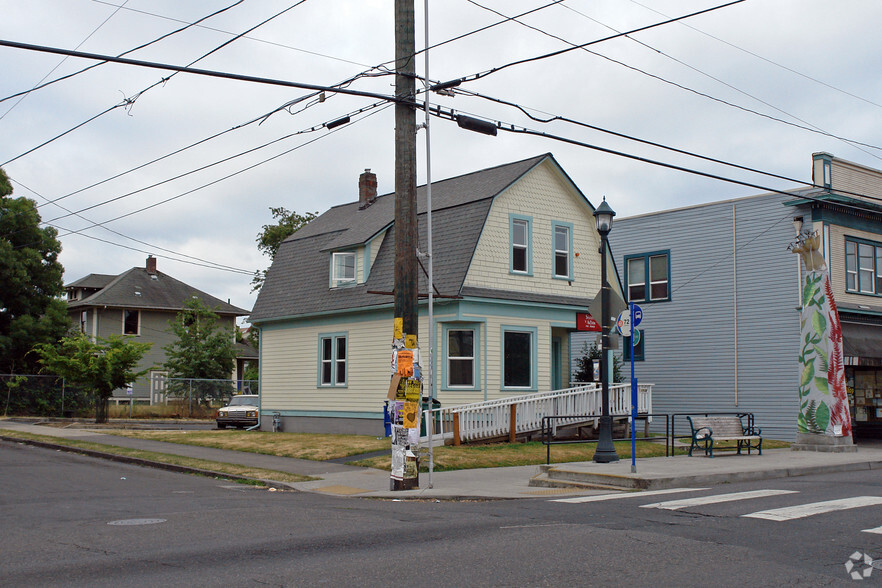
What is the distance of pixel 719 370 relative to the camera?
2994 centimetres

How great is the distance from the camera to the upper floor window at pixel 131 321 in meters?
53.5

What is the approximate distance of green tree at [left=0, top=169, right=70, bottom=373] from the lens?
40.6 m

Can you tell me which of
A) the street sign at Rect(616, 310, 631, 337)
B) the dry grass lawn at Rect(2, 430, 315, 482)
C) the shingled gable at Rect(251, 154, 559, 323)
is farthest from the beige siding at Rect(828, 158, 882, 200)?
the dry grass lawn at Rect(2, 430, 315, 482)

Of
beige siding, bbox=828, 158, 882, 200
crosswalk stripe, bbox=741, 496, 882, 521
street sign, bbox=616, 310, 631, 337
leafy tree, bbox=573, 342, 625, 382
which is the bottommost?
crosswalk stripe, bbox=741, 496, 882, 521

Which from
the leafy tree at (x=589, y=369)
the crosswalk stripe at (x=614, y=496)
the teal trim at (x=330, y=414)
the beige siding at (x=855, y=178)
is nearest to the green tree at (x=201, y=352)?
the teal trim at (x=330, y=414)

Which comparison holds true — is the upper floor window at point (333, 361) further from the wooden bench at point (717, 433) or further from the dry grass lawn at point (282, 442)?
the wooden bench at point (717, 433)

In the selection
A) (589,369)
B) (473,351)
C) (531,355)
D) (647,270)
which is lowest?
(589,369)

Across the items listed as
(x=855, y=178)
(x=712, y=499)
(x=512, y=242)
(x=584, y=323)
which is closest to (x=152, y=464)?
(x=512, y=242)

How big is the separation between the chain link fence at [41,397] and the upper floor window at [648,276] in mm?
24441

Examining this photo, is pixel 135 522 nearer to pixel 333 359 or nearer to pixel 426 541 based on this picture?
pixel 426 541

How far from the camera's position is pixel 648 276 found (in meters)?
32.6

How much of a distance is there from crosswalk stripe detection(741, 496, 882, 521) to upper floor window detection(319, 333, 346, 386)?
17209 millimetres

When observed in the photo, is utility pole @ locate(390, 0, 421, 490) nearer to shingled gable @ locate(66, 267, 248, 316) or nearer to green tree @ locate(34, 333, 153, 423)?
green tree @ locate(34, 333, 153, 423)

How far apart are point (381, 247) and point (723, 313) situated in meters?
12.4
